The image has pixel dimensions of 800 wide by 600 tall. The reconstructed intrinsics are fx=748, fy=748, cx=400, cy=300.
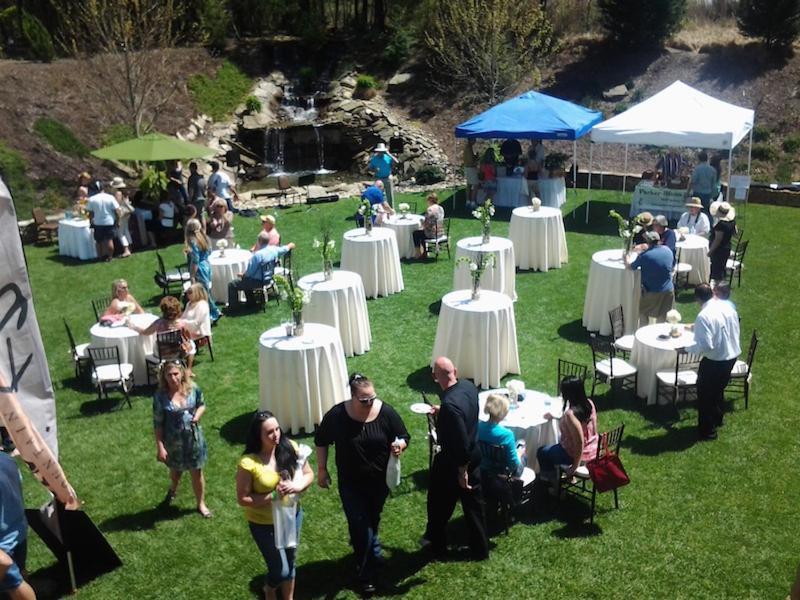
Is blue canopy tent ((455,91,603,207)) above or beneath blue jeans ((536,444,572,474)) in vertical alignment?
above

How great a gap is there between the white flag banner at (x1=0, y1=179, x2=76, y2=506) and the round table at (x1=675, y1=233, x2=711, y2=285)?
10194 mm

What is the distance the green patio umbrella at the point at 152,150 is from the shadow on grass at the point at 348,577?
34.7 feet

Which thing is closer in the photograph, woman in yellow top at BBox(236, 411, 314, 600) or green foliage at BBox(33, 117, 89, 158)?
woman in yellow top at BBox(236, 411, 314, 600)

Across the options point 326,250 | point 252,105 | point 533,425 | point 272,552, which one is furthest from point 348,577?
point 252,105

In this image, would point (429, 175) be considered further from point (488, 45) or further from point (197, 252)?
point (197, 252)

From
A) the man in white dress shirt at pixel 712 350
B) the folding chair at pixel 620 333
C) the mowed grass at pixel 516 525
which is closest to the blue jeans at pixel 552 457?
the mowed grass at pixel 516 525

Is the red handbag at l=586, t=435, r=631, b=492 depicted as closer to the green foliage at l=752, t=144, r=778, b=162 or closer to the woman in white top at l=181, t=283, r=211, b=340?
the woman in white top at l=181, t=283, r=211, b=340

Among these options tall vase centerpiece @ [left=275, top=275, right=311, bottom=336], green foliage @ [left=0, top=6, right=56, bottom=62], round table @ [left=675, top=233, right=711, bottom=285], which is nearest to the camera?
tall vase centerpiece @ [left=275, top=275, right=311, bottom=336]

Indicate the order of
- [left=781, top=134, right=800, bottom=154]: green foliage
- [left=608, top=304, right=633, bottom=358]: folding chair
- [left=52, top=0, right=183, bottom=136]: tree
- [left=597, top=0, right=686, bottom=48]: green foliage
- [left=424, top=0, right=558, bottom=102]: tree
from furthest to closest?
[left=597, top=0, right=686, bottom=48]: green foliage, [left=424, top=0, right=558, bottom=102]: tree, [left=781, top=134, right=800, bottom=154]: green foliage, [left=52, top=0, right=183, bottom=136]: tree, [left=608, top=304, right=633, bottom=358]: folding chair

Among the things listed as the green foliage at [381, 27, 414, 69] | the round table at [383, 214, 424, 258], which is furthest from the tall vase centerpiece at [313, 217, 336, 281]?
the green foliage at [381, 27, 414, 69]

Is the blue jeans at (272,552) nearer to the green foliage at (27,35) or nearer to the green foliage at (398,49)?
the green foliage at (27,35)

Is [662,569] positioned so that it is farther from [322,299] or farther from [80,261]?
[80,261]

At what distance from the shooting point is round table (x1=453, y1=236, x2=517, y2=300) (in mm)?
11055

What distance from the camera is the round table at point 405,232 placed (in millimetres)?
14094
